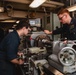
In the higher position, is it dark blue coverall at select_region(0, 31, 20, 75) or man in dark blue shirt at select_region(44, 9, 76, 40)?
man in dark blue shirt at select_region(44, 9, 76, 40)

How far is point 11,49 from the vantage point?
216 centimetres

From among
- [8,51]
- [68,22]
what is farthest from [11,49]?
[68,22]

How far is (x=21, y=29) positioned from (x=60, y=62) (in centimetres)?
105

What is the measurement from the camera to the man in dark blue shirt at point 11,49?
85.6 inches

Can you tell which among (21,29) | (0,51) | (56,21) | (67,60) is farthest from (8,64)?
(56,21)

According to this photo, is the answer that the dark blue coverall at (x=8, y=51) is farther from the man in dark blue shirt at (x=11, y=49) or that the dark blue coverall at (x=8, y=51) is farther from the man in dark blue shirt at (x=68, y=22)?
the man in dark blue shirt at (x=68, y=22)

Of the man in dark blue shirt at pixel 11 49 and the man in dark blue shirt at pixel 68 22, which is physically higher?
the man in dark blue shirt at pixel 68 22

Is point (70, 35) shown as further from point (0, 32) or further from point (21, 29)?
point (0, 32)

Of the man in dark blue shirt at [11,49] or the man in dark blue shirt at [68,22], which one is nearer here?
the man in dark blue shirt at [11,49]

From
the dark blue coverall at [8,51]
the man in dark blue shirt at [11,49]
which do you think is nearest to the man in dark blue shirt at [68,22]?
the man in dark blue shirt at [11,49]

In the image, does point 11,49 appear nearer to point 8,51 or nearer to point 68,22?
point 8,51

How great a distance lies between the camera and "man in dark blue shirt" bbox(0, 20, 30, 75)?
2.17 meters

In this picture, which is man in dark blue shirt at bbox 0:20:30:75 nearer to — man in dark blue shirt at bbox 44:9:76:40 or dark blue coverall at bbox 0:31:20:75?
dark blue coverall at bbox 0:31:20:75

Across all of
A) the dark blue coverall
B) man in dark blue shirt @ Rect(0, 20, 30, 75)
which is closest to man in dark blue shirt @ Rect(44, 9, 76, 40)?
man in dark blue shirt @ Rect(0, 20, 30, 75)
